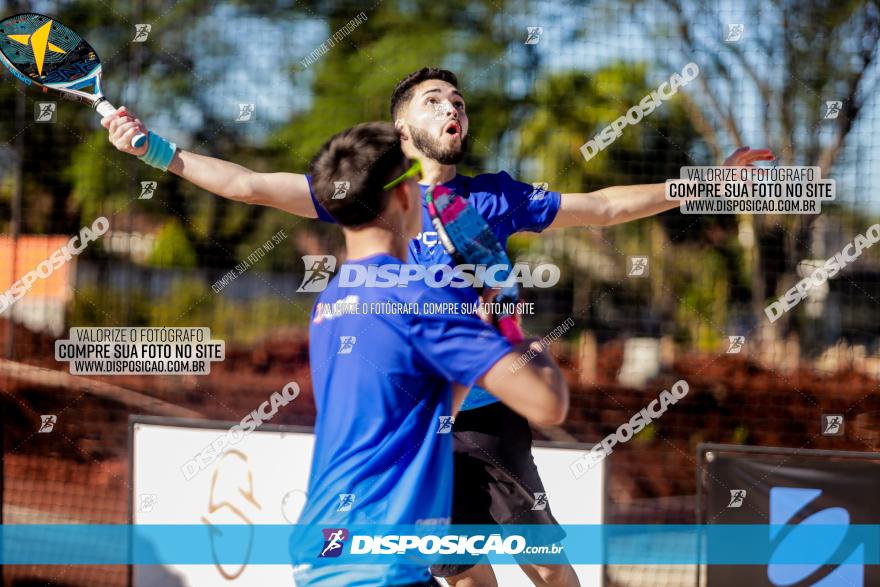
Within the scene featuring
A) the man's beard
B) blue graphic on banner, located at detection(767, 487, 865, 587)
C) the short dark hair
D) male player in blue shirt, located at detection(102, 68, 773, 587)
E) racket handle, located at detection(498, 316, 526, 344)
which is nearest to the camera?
the short dark hair

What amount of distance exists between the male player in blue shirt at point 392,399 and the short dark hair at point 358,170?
0.28 meters

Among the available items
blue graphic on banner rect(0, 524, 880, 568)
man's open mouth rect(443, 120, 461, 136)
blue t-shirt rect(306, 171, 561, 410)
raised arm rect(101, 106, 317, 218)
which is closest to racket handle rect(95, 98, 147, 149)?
raised arm rect(101, 106, 317, 218)

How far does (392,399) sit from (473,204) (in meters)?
1.58

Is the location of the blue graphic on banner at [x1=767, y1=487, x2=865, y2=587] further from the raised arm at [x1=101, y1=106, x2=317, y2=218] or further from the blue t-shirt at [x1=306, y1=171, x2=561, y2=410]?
the raised arm at [x1=101, y1=106, x2=317, y2=218]

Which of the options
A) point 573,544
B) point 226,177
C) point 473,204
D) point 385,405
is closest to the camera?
point 385,405

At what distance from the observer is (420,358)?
262 centimetres

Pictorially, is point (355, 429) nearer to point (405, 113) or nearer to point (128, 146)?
point (128, 146)

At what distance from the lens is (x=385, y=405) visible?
259cm

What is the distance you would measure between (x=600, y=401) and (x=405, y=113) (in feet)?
12.5

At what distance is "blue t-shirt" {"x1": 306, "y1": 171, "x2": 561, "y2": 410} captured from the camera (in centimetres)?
390

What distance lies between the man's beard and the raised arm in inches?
20.5

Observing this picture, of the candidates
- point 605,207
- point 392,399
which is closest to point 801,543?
point 605,207

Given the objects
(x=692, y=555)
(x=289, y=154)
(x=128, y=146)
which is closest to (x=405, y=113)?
(x=128, y=146)

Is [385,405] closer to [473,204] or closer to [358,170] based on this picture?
[358,170]
